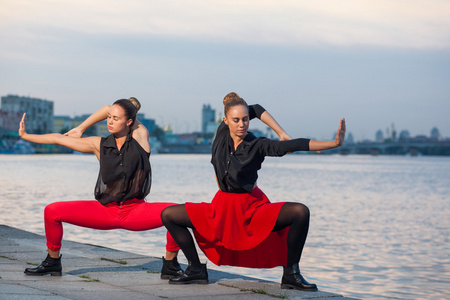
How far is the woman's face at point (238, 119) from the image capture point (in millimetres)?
5273

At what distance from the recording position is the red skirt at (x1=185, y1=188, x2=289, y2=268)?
5.19 meters

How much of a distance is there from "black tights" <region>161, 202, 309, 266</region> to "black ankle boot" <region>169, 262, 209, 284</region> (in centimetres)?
5

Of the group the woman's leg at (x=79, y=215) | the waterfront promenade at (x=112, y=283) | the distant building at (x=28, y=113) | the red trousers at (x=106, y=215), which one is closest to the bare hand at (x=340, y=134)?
the waterfront promenade at (x=112, y=283)

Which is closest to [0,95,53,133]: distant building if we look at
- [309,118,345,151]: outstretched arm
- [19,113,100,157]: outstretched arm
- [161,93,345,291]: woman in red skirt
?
[19,113,100,157]: outstretched arm

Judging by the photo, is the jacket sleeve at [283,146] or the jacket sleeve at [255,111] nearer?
the jacket sleeve at [283,146]

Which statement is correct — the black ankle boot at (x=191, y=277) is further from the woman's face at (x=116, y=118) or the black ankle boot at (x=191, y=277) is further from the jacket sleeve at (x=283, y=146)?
the woman's face at (x=116, y=118)

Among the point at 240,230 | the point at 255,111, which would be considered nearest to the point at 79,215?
the point at 240,230

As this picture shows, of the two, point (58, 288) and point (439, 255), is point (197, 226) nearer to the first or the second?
point (58, 288)

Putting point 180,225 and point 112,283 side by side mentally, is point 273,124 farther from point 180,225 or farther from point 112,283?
point 112,283

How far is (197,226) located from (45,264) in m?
1.37

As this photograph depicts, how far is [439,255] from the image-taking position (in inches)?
519

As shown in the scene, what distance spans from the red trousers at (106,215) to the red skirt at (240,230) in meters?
0.38

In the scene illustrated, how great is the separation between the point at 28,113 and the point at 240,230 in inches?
7082

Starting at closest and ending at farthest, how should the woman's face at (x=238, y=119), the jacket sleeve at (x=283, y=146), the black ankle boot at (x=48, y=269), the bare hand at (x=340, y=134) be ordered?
the bare hand at (x=340, y=134) → the jacket sleeve at (x=283, y=146) → the woman's face at (x=238, y=119) → the black ankle boot at (x=48, y=269)
